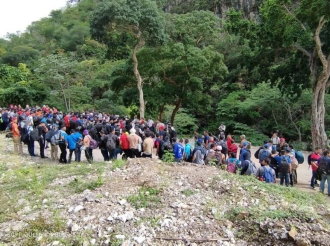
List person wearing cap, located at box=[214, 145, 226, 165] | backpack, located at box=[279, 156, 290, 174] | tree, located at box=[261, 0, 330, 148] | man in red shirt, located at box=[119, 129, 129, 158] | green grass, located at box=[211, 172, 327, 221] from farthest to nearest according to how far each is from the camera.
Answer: tree, located at box=[261, 0, 330, 148], man in red shirt, located at box=[119, 129, 129, 158], person wearing cap, located at box=[214, 145, 226, 165], backpack, located at box=[279, 156, 290, 174], green grass, located at box=[211, 172, 327, 221]

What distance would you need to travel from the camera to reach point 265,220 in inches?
250

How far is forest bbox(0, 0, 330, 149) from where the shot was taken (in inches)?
659

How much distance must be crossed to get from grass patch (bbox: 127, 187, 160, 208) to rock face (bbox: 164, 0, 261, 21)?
37681 mm

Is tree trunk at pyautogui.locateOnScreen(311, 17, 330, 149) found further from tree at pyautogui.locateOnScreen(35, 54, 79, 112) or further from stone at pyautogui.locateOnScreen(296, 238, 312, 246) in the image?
tree at pyautogui.locateOnScreen(35, 54, 79, 112)

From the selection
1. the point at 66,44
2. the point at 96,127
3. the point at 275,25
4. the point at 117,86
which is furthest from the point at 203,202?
the point at 66,44

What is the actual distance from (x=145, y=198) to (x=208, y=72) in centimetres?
1698

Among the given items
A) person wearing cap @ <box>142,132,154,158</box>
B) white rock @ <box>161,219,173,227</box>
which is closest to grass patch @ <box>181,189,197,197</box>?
white rock @ <box>161,219,173,227</box>

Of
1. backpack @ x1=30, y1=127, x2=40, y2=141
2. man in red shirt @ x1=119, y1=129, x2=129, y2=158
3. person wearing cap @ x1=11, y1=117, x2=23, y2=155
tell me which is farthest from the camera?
person wearing cap @ x1=11, y1=117, x2=23, y2=155

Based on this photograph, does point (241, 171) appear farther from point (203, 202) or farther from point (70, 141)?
point (70, 141)

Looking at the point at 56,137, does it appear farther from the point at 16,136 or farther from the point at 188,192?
the point at 188,192

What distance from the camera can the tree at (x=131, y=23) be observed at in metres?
19.6

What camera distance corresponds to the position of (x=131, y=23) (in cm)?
2031

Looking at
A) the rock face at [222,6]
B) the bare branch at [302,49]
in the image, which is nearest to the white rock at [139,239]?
the bare branch at [302,49]

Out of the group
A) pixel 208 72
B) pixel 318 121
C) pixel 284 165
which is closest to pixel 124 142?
pixel 284 165
